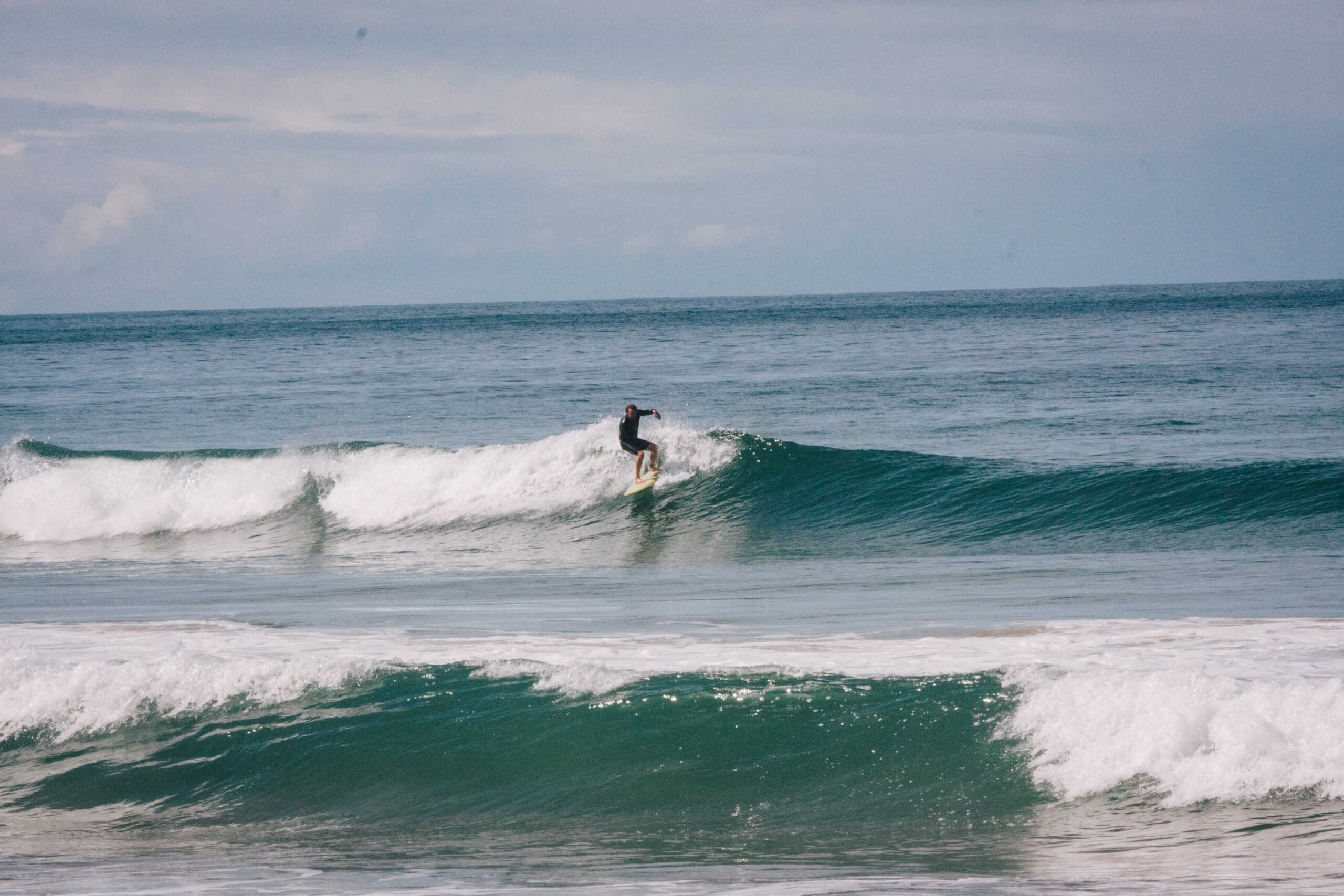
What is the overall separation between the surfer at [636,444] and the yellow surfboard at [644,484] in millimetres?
47

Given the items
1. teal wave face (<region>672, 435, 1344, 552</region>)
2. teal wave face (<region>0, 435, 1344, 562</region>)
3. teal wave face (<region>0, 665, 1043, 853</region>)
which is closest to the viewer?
teal wave face (<region>0, 665, 1043, 853</region>)

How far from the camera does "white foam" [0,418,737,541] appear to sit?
19688mm

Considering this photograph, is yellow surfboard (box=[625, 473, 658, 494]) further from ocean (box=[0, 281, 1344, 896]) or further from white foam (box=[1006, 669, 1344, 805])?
white foam (box=[1006, 669, 1344, 805])

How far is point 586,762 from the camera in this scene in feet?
23.6

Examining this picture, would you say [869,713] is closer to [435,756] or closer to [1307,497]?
[435,756]

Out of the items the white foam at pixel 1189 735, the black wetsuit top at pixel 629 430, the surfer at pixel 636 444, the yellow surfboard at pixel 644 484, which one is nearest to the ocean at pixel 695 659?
the white foam at pixel 1189 735

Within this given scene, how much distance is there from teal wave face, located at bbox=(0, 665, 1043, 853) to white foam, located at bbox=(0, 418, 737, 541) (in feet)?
36.5

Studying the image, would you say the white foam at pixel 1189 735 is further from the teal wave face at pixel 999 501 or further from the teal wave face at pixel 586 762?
the teal wave face at pixel 999 501

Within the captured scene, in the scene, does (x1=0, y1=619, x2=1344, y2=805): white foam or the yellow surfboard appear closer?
(x1=0, y1=619, x2=1344, y2=805): white foam

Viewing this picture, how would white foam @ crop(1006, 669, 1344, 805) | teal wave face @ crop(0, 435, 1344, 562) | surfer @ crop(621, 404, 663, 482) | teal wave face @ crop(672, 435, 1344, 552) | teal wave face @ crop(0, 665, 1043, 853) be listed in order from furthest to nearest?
surfer @ crop(621, 404, 663, 482)
teal wave face @ crop(0, 435, 1344, 562)
teal wave face @ crop(672, 435, 1344, 552)
teal wave face @ crop(0, 665, 1043, 853)
white foam @ crop(1006, 669, 1344, 805)

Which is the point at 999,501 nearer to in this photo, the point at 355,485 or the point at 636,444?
the point at 636,444

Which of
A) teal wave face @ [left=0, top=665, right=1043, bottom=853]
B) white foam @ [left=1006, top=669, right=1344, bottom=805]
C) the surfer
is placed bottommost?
teal wave face @ [left=0, top=665, right=1043, bottom=853]

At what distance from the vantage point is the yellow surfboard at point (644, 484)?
19062 mm

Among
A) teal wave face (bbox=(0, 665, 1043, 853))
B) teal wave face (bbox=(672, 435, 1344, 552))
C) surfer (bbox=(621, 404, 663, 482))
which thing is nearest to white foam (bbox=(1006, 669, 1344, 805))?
teal wave face (bbox=(0, 665, 1043, 853))
